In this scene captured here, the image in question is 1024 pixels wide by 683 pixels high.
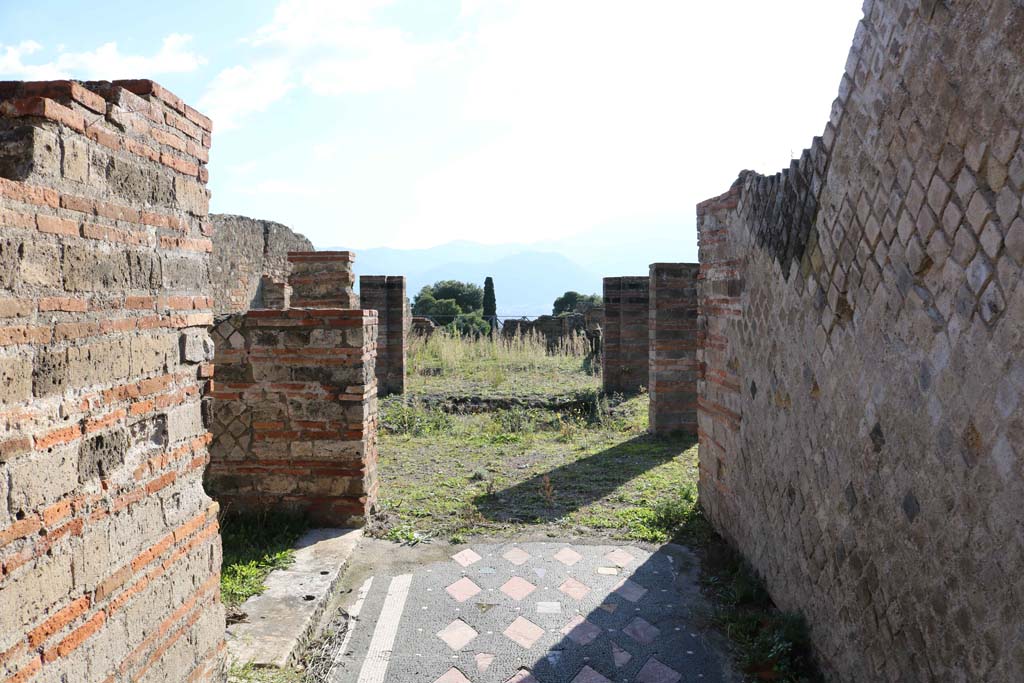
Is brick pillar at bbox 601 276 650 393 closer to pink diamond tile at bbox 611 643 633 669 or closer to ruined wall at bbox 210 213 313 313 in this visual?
pink diamond tile at bbox 611 643 633 669

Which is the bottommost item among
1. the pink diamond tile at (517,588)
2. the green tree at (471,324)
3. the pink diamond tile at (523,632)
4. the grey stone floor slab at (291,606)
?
the pink diamond tile at (523,632)

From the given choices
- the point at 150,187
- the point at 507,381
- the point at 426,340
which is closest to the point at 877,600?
the point at 150,187

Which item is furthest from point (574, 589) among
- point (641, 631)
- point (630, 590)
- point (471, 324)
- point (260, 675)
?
point (471, 324)

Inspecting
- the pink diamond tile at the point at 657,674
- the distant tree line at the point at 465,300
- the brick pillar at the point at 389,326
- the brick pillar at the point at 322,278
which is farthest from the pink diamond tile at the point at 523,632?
the distant tree line at the point at 465,300

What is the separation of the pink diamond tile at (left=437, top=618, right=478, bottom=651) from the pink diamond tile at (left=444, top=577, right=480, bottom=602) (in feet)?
0.87

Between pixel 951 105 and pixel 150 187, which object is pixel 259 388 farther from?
pixel 951 105

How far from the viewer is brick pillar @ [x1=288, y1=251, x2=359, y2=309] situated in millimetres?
8078

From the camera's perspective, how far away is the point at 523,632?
388 cm

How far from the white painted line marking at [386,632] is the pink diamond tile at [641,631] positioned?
1.33 metres

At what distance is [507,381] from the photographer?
1238 centimetres

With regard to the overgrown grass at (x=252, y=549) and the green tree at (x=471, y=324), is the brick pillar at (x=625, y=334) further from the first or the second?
the green tree at (x=471, y=324)

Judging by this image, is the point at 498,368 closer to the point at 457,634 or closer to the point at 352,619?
the point at 352,619

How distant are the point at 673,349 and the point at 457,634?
18.7 ft

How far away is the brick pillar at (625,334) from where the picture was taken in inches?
430
